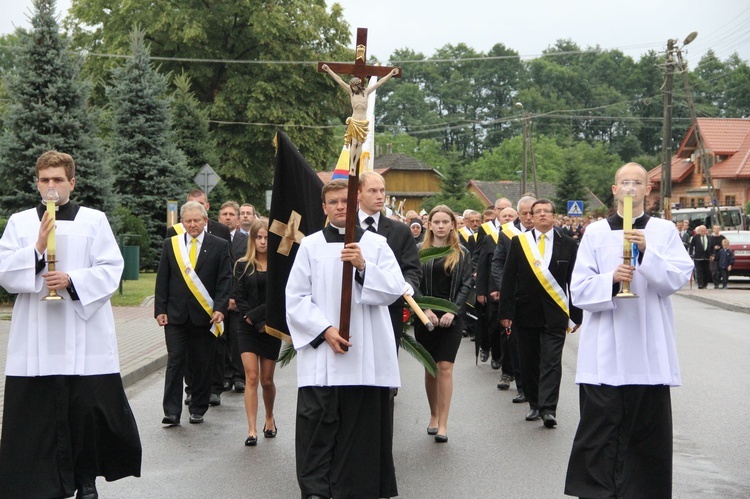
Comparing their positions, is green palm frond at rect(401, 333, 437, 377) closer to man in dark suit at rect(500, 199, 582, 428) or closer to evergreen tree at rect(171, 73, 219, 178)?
man in dark suit at rect(500, 199, 582, 428)

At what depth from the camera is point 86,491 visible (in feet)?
21.6

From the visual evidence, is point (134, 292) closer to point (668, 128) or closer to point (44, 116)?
point (44, 116)

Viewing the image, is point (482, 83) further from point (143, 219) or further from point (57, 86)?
point (57, 86)

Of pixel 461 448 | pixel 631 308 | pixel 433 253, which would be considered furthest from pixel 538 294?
pixel 631 308

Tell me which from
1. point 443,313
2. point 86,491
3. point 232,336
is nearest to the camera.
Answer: point 86,491

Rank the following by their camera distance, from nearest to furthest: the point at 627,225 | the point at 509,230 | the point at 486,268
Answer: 1. the point at 627,225
2. the point at 509,230
3. the point at 486,268

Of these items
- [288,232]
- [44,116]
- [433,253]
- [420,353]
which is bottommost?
[420,353]

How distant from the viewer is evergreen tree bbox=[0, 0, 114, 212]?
83.5 feet

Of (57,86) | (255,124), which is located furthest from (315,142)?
(57,86)

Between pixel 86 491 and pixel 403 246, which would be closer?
pixel 86 491

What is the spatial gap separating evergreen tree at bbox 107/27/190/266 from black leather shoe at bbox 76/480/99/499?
27796 mm

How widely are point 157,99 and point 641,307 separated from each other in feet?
98.7

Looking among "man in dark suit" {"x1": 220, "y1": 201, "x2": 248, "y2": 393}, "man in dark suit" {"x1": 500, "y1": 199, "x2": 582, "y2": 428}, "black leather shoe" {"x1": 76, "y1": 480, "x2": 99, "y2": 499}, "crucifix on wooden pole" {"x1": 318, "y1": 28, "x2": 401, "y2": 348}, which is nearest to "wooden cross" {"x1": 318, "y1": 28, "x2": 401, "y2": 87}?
"crucifix on wooden pole" {"x1": 318, "y1": 28, "x2": 401, "y2": 348}

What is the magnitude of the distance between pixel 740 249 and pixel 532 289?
2539 cm
